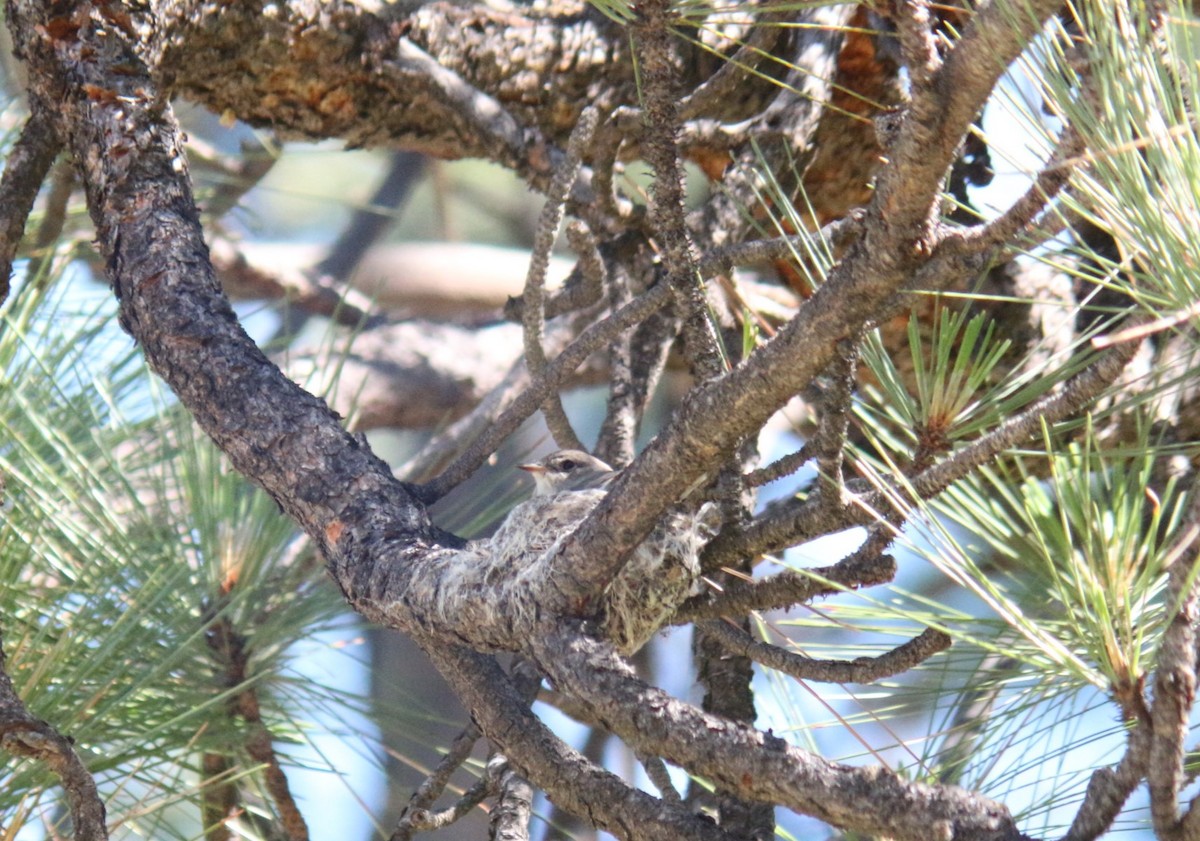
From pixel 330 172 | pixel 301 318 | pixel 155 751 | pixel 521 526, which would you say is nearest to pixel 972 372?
pixel 521 526

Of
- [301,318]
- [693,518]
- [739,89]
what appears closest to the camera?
[693,518]

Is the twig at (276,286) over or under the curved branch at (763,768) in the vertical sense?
over

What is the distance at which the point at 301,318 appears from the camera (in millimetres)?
4297

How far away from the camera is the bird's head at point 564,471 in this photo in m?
2.31

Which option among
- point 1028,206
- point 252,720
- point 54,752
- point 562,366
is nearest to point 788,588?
point 562,366

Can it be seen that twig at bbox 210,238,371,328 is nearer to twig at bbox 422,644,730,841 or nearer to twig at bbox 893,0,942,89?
twig at bbox 422,644,730,841

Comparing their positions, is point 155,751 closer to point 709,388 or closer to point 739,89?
point 709,388

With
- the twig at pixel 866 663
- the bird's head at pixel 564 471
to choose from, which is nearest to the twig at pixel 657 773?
the twig at pixel 866 663

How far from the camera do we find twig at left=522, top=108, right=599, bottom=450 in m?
1.59

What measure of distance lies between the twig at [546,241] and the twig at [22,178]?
0.67m

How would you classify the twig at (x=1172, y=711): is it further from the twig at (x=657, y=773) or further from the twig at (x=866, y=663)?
the twig at (x=657, y=773)

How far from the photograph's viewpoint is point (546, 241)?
1.63 meters

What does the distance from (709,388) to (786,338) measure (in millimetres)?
84

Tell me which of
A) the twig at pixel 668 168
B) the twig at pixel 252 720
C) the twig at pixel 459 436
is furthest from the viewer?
the twig at pixel 459 436
